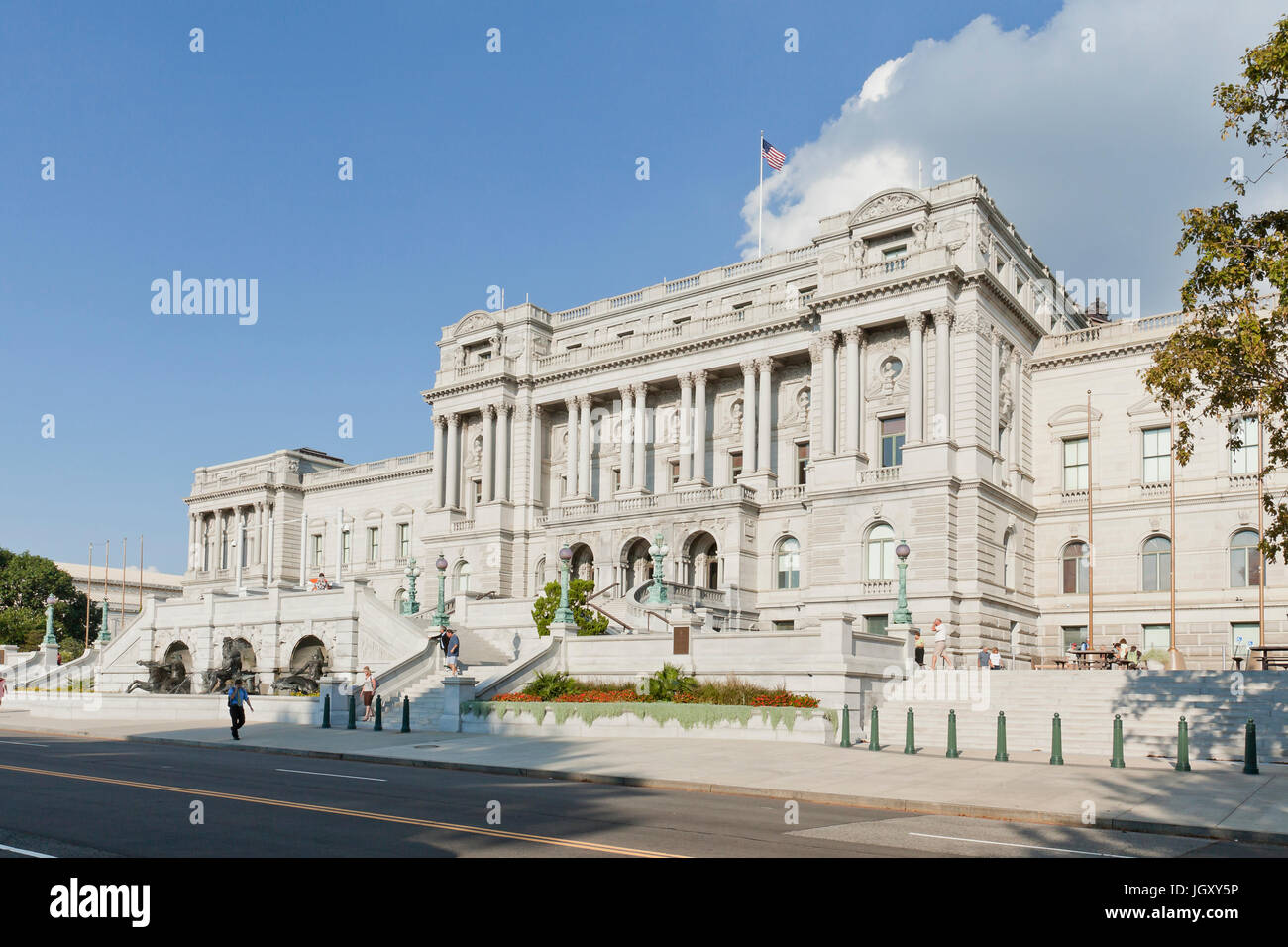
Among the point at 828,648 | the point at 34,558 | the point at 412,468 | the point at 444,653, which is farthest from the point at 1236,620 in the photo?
the point at 34,558

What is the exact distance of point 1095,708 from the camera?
28.5 m

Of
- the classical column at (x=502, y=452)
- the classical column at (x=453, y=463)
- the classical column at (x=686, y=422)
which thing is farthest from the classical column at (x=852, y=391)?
the classical column at (x=453, y=463)

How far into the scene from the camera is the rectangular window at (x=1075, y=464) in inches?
2050

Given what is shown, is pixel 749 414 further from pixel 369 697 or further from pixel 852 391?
pixel 369 697

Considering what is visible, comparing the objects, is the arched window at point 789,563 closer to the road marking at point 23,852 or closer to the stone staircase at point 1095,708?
the stone staircase at point 1095,708

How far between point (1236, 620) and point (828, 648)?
24.8 metres

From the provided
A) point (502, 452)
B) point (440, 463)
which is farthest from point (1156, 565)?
point (440, 463)

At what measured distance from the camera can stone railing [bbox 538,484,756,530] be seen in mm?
54281

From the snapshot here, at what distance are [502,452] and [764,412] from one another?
16.7 m

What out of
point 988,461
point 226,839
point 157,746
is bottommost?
point 157,746

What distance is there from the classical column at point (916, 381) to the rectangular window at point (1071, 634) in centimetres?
1140

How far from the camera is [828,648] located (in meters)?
30.6
